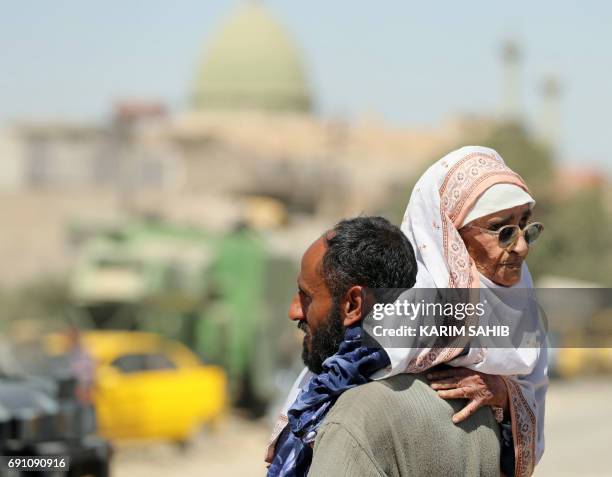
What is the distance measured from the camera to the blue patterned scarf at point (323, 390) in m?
2.64

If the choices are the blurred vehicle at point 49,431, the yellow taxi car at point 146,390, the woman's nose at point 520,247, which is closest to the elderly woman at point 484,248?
the woman's nose at point 520,247

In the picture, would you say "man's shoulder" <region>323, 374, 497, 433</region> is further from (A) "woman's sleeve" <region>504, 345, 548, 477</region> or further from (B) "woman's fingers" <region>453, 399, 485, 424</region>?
(A) "woman's sleeve" <region>504, 345, 548, 477</region>

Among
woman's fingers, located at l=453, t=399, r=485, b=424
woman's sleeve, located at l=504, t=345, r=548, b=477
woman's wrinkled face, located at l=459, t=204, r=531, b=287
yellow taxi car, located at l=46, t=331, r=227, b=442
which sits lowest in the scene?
yellow taxi car, located at l=46, t=331, r=227, b=442

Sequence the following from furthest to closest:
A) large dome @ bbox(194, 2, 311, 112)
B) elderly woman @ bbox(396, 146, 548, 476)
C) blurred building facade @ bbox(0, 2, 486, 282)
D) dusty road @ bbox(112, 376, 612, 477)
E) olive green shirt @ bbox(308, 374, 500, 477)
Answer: large dome @ bbox(194, 2, 311, 112)
blurred building facade @ bbox(0, 2, 486, 282)
dusty road @ bbox(112, 376, 612, 477)
elderly woman @ bbox(396, 146, 548, 476)
olive green shirt @ bbox(308, 374, 500, 477)

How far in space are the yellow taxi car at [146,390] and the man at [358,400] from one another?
10560mm

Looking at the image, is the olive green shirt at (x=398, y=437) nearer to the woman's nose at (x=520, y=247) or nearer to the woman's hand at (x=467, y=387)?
the woman's hand at (x=467, y=387)

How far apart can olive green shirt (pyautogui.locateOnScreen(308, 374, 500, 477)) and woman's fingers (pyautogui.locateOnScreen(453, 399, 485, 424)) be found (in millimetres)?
15

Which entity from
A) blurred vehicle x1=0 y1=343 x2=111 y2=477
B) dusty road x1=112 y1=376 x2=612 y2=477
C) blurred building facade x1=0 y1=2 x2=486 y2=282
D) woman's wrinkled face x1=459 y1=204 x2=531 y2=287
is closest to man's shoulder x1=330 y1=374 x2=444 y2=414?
woman's wrinkled face x1=459 y1=204 x2=531 y2=287

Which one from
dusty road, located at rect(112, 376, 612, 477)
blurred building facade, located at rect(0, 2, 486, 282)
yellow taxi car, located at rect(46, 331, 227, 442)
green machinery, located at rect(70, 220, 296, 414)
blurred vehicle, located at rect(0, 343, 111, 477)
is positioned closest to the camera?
blurred vehicle, located at rect(0, 343, 111, 477)

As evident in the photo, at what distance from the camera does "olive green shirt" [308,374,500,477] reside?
8.12 ft

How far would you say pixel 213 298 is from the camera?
1853cm

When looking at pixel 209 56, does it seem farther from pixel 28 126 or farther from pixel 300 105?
pixel 28 126

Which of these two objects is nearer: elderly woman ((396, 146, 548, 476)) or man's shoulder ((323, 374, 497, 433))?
man's shoulder ((323, 374, 497, 433))

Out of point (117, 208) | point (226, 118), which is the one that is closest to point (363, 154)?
point (226, 118)
